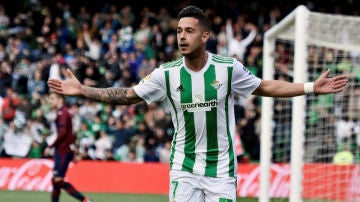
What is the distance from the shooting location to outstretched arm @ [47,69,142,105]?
20.9ft

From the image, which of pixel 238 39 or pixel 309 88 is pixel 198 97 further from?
pixel 238 39

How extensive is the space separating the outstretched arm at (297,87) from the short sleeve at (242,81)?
0.08 m

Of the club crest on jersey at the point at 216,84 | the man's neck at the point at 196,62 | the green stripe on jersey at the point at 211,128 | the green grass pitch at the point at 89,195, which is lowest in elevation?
the green grass pitch at the point at 89,195

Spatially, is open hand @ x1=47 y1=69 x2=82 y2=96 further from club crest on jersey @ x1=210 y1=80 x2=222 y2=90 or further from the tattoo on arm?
club crest on jersey @ x1=210 y1=80 x2=222 y2=90

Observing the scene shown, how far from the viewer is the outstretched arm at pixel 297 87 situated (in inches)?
260

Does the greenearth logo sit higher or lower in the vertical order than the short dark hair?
lower

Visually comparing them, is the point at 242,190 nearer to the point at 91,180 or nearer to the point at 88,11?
the point at 91,180

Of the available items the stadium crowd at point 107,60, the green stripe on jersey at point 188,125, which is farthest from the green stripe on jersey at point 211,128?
the stadium crowd at point 107,60

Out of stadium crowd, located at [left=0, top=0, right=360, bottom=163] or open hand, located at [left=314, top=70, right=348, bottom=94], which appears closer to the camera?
open hand, located at [left=314, top=70, right=348, bottom=94]

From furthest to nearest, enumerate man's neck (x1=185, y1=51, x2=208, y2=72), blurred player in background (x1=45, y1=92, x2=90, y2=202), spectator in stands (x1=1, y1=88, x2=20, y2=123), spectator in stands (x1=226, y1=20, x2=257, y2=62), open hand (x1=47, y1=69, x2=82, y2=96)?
spectator in stands (x1=226, y1=20, x2=257, y2=62), spectator in stands (x1=1, y1=88, x2=20, y2=123), blurred player in background (x1=45, y1=92, x2=90, y2=202), man's neck (x1=185, y1=51, x2=208, y2=72), open hand (x1=47, y1=69, x2=82, y2=96)

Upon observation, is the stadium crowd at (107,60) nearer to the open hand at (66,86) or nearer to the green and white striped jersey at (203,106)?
the green and white striped jersey at (203,106)

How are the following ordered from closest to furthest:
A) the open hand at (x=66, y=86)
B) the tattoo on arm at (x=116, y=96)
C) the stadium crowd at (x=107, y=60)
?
the open hand at (x=66, y=86) < the tattoo on arm at (x=116, y=96) < the stadium crowd at (x=107, y=60)

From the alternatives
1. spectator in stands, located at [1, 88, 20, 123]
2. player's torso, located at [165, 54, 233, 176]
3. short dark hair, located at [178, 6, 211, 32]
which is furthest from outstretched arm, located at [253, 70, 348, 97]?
spectator in stands, located at [1, 88, 20, 123]

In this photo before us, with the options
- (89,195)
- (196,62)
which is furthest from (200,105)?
(89,195)
